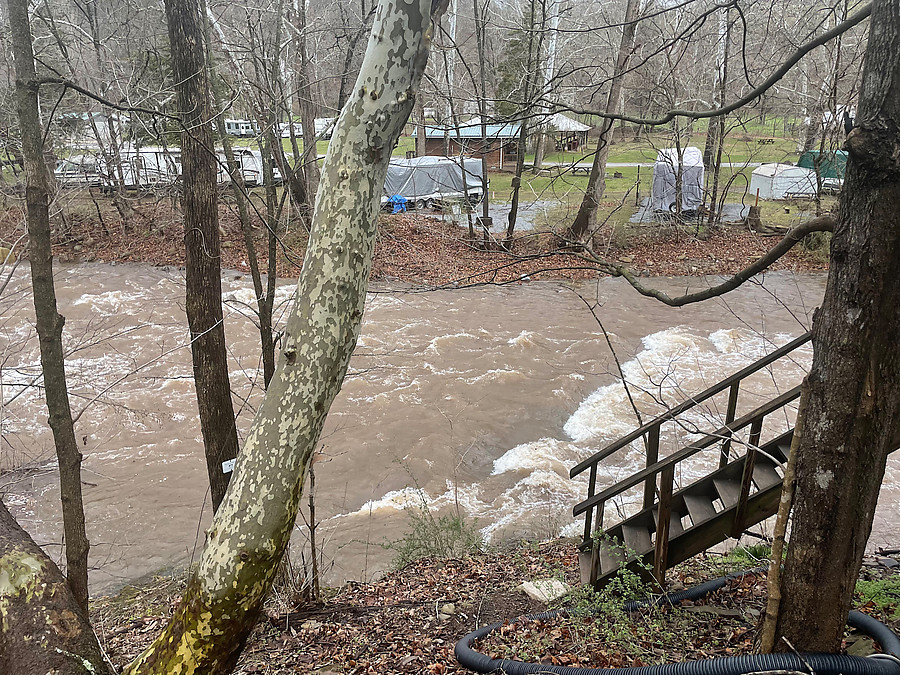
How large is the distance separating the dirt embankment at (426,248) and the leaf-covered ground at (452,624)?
12.8 meters

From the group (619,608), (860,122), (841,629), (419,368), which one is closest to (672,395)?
(419,368)

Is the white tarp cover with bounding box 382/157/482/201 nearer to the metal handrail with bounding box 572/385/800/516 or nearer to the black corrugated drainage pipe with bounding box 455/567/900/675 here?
the metal handrail with bounding box 572/385/800/516

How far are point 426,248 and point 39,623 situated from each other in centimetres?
1916

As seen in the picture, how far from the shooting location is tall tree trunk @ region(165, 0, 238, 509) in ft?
17.9

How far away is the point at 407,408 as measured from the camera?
448 inches

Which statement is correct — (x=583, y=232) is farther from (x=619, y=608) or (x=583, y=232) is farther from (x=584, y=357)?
(x=619, y=608)

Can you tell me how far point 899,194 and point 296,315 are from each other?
2.46m

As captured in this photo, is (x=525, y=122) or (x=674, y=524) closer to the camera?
(x=674, y=524)

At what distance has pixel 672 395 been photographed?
11500mm

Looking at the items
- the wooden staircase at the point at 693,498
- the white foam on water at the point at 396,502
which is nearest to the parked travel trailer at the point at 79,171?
the white foam on water at the point at 396,502

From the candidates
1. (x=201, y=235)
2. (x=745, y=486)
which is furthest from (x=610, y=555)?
(x=201, y=235)

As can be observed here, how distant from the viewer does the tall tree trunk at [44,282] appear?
3.89m

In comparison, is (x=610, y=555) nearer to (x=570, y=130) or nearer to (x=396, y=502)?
(x=396, y=502)

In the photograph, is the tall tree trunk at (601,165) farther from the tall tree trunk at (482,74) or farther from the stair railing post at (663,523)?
the stair railing post at (663,523)
